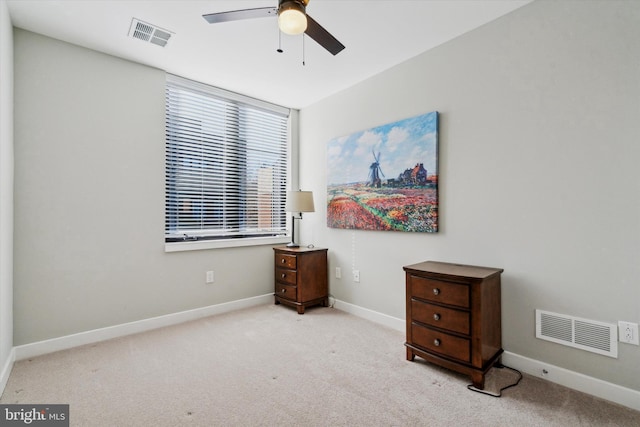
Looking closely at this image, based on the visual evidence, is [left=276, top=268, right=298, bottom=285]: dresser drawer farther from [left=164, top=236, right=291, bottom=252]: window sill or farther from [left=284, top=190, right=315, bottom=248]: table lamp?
[left=284, top=190, right=315, bottom=248]: table lamp

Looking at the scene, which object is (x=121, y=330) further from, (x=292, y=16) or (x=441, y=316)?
(x=292, y=16)

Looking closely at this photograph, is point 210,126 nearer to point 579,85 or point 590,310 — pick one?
point 579,85

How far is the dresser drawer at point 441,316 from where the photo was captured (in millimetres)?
1996

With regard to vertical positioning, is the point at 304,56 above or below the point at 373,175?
above

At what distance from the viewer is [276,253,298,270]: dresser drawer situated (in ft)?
11.3

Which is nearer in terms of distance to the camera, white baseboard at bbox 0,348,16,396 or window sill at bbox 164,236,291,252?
white baseboard at bbox 0,348,16,396

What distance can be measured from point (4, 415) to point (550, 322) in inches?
131

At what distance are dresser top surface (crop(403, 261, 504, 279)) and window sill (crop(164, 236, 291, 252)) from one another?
80.6 inches

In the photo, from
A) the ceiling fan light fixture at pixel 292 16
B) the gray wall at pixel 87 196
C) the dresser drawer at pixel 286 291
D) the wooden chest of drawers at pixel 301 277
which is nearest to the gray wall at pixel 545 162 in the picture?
the wooden chest of drawers at pixel 301 277

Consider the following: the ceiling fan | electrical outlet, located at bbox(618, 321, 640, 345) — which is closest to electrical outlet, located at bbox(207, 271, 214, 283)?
the ceiling fan

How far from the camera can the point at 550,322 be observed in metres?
→ 2.02

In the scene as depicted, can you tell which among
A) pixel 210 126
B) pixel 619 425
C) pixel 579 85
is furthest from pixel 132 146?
pixel 619 425

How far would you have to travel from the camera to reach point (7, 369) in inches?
81.7

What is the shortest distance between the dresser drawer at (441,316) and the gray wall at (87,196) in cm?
231
